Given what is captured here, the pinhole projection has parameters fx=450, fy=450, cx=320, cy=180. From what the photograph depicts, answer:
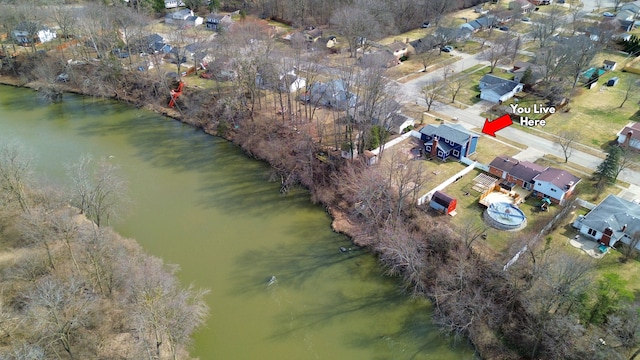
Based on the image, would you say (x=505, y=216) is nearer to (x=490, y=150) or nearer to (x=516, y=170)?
(x=516, y=170)

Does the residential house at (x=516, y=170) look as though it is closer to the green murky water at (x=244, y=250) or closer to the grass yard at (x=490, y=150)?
the grass yard at (x=490, y=150)

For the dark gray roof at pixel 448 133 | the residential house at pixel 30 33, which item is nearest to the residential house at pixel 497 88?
the dark gray roof at pixel 448 133

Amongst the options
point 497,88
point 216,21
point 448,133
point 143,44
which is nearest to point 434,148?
point 448,133

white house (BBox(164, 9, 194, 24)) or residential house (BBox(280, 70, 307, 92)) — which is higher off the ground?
white house (BBox(164, 9, 194, 24))

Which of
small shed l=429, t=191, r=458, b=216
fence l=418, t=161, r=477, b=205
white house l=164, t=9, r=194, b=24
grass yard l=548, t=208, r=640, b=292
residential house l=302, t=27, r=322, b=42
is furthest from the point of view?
white house l=164, t=9, r=194, b=24

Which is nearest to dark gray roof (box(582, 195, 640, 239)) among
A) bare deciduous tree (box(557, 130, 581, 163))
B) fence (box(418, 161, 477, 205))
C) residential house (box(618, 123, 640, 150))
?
bare deciduous tree (box(557, 130, 581, 163))

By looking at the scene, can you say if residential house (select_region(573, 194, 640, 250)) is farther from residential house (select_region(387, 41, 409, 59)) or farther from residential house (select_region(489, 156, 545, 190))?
residential house (select_region(387, 41, 409, 59))
